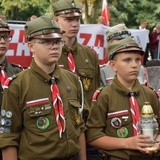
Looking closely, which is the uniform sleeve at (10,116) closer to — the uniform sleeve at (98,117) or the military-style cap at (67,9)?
the uniform sleeve at (98,117)

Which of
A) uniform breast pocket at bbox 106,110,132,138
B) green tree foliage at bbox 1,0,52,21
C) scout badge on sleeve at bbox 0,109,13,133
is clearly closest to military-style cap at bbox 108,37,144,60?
uniform breast pocket at bbox 106,110,132,138

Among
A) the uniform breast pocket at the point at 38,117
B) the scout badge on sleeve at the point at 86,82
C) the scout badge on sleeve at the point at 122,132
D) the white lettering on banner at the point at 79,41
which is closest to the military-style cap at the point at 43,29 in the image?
the uniform breast pocket at the point at 38,117

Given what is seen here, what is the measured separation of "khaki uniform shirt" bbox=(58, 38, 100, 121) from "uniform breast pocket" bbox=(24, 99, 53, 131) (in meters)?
1.35

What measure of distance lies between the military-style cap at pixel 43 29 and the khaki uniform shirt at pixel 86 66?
129cm

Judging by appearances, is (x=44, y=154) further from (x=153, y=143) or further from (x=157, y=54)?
(x=157, y=54)

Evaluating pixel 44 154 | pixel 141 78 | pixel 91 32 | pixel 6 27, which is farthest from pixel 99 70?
pixel 91 32

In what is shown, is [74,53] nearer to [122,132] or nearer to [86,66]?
[86,66]

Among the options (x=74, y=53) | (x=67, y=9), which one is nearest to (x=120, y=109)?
(x=74, y=53)

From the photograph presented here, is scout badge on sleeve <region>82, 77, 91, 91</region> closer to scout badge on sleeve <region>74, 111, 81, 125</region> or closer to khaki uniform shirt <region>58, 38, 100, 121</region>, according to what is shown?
khaki uniform shirt <region>58, 38, 100, 121</region>

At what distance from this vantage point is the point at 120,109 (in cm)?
495

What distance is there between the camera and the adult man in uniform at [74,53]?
602 cm

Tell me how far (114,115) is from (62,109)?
53 cm

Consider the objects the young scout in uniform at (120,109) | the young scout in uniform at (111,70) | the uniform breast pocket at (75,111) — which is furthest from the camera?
the young scout in uniform at (111,70)

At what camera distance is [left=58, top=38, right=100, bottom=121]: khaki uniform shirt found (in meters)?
6.02
